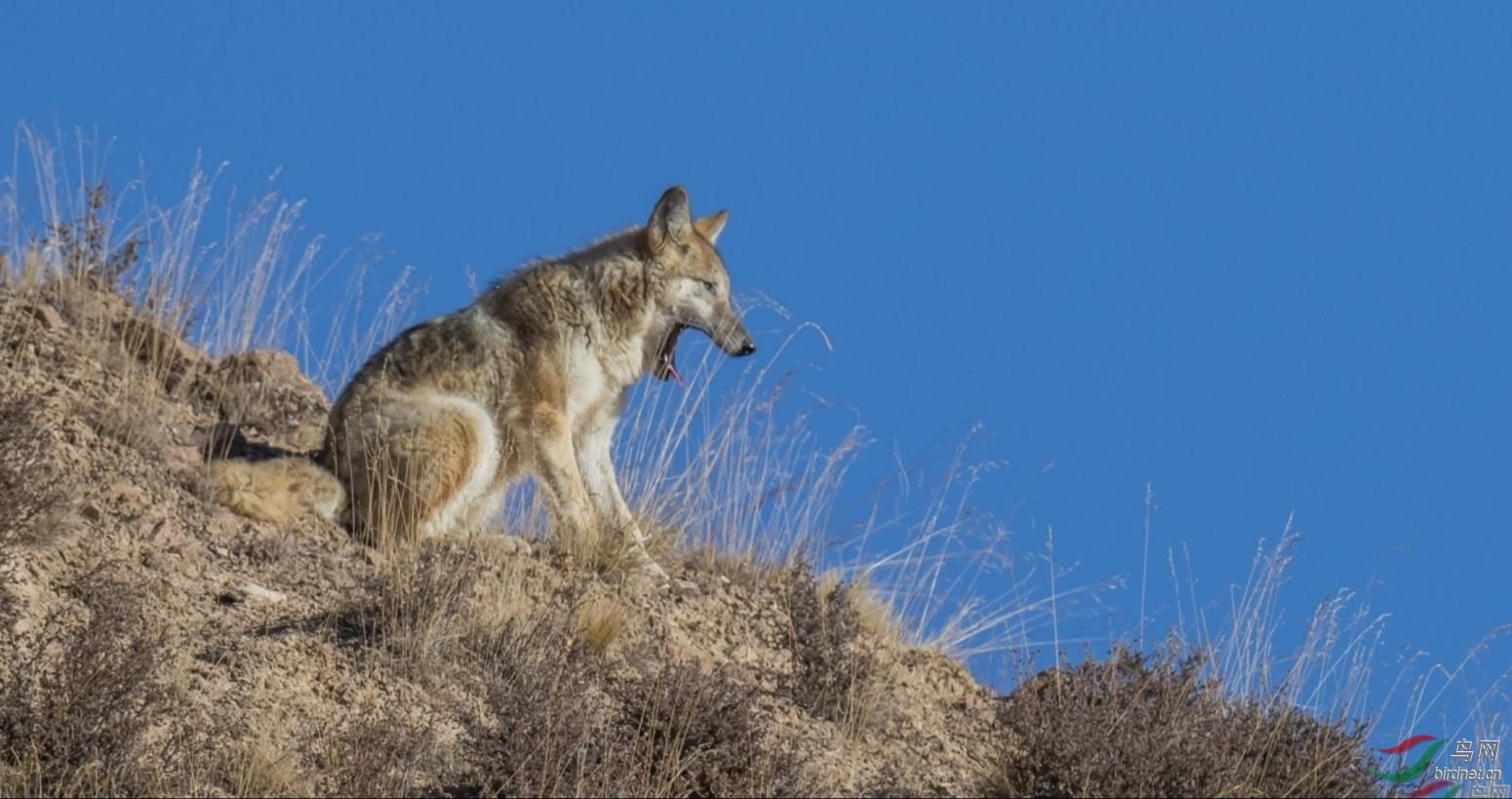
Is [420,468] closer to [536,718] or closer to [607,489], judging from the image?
[607,489]

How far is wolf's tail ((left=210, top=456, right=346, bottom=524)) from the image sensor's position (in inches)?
372

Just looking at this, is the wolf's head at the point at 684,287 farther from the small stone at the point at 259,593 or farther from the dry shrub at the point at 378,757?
the dry shrub at the point at 378,757

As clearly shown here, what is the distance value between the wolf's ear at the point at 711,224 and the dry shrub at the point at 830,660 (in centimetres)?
233

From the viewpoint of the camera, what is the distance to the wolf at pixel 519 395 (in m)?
9.49

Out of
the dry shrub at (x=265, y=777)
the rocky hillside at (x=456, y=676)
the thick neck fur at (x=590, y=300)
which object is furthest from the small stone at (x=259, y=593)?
the thick neck fur at (x=590, y=300)

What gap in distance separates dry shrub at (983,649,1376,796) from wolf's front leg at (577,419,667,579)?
238 centimetres

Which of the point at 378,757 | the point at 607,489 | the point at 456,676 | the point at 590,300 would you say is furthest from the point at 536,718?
the point at 590,300

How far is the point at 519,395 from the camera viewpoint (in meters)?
9.91

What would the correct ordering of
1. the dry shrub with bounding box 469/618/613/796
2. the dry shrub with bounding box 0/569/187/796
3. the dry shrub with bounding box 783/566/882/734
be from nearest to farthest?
the dry shrub with bounding box 0/569/187/796 < the dry shrub with bounding box 469/618/613/796 < the dry shrub with bounding box 783/566/882/734

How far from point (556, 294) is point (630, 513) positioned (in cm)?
131

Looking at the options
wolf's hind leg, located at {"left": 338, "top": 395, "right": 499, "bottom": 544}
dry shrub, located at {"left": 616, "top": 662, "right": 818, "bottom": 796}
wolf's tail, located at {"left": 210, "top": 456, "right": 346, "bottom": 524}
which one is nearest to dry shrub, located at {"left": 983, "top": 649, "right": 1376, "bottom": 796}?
dry shrub, located at {"left": 616, "top": 662, "right": 818, "bottom": 796}

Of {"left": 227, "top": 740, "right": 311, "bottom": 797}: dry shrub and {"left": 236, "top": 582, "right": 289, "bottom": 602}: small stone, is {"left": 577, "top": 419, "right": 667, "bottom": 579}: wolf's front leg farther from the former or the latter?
{"left": 227, "top": 740, "right": 311, "bottom": 797}: dry shrub

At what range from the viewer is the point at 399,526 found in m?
9.50

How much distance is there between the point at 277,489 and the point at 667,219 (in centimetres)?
268
